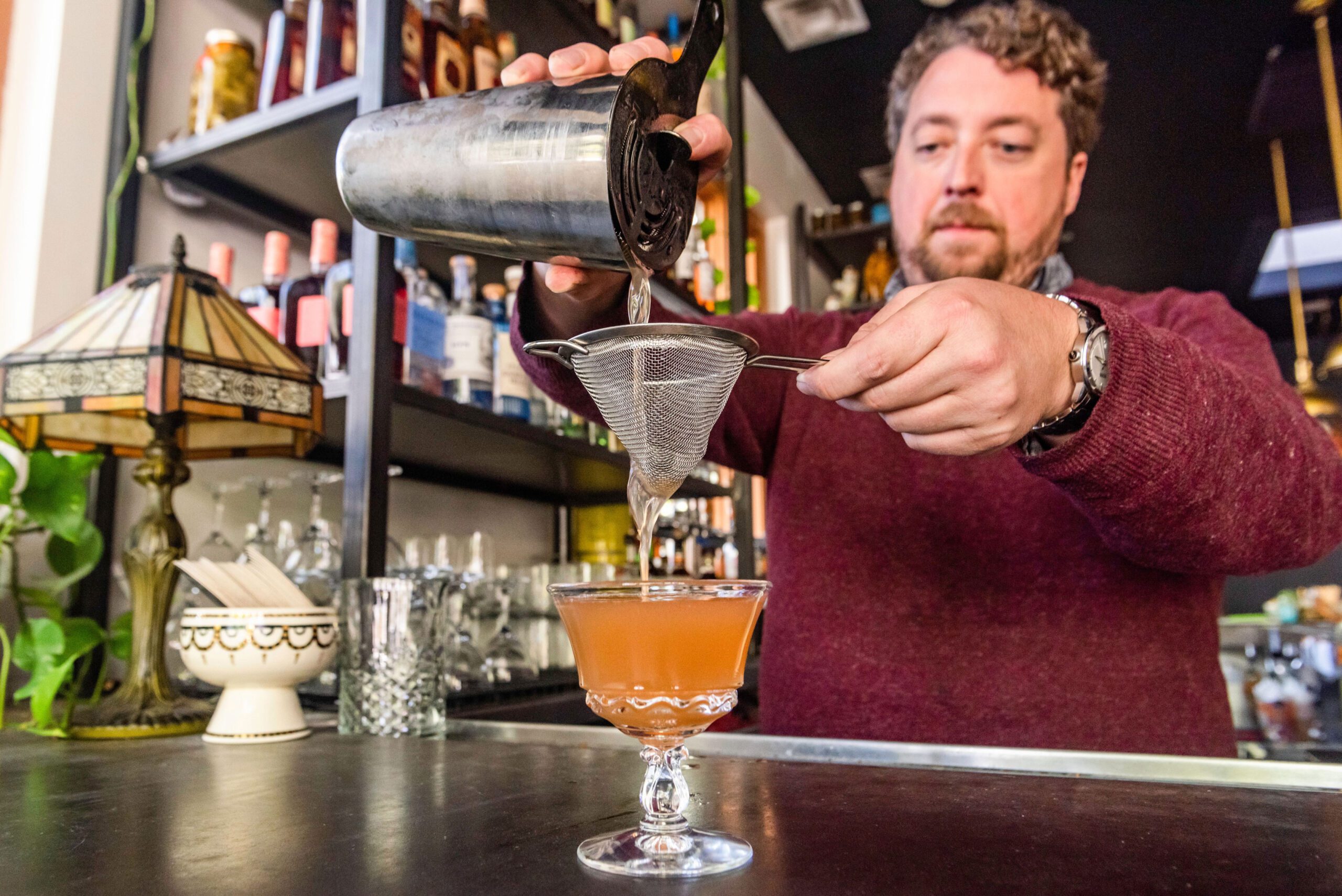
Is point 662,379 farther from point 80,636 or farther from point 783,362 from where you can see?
point 80,636

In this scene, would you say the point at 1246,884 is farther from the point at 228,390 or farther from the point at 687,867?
the point at 228,390

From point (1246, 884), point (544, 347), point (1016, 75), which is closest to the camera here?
point (1246, 884)

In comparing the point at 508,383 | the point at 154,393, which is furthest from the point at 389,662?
the point at 508,383

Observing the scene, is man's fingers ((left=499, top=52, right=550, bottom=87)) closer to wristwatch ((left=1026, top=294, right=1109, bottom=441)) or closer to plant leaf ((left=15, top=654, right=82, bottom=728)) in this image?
Answer: wristwatch ((left=1026, top=294, right=1109, bottom=441))

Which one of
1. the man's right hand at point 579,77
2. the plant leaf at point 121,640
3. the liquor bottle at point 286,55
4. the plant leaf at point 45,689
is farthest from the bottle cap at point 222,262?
the man's right hand at point 579,77

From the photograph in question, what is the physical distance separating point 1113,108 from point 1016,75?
2.79 meters

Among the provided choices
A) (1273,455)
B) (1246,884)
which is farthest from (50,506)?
(1273,455)

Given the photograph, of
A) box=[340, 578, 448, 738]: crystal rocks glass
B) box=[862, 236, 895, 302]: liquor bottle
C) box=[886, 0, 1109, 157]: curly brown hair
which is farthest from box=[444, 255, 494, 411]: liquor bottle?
box=[862, 236, 895, 302]: liquor bottle

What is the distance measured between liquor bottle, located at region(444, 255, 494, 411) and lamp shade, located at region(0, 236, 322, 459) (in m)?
0.33

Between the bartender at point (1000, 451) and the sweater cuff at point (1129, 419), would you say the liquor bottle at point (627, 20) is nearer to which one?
the bartender at point (1000, 451)

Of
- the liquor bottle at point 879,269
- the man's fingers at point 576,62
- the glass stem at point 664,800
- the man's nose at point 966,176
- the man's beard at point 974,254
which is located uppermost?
the liquor bottle at point 879,269

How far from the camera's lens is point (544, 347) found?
2.54 ft

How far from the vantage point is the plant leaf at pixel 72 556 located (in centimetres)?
131

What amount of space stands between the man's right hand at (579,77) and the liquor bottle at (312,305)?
0.68 m
